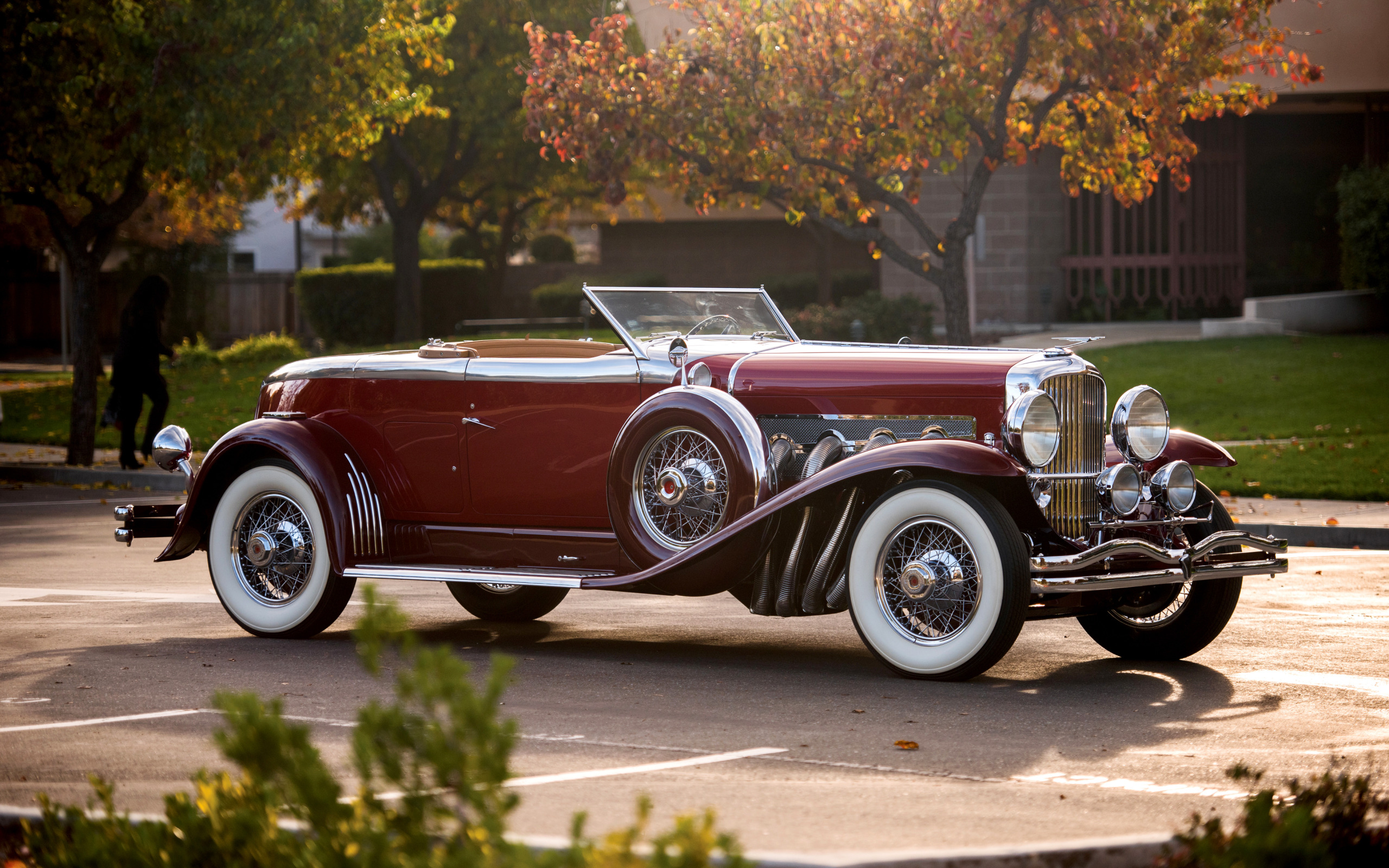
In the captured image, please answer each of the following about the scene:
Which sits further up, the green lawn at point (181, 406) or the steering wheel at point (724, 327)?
the steering wheel at point (724, 327)

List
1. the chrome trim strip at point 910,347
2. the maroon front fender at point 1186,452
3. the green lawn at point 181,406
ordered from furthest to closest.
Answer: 1. the green lawn at point 181,406
2. the maroon front fender at point 1186,452
3. the chrome trim strip at point 910,347

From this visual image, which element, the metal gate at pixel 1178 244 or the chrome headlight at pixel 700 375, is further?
the metal gate at pixel 1178 244

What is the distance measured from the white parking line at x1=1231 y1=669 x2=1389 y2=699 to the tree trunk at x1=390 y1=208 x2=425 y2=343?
23.6 metres

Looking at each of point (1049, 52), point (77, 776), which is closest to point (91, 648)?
point (77, 776)

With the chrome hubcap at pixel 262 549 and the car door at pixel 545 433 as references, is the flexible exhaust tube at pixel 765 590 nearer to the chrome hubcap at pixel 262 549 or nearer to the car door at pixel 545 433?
the car door at pixel 545 433

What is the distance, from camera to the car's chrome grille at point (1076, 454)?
23.5 feet

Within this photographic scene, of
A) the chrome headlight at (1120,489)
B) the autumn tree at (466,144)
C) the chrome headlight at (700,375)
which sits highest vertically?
the autumn tree at (466,144)

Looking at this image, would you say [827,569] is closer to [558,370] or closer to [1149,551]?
[1149,551]

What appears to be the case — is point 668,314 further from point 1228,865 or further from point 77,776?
point 1228,865

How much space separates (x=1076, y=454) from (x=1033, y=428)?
47cm

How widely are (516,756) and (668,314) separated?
332cm

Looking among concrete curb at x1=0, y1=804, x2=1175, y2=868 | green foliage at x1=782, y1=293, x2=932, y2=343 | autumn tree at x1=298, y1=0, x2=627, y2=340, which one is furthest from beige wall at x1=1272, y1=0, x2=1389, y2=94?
concrete curb at x1=0, y1=804, x2=1175, y2=868

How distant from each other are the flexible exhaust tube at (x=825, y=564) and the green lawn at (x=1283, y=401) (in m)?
8.25

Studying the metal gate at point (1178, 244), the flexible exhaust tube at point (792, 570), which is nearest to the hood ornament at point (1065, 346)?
the flexible exhaust tube at point (792, 570)
